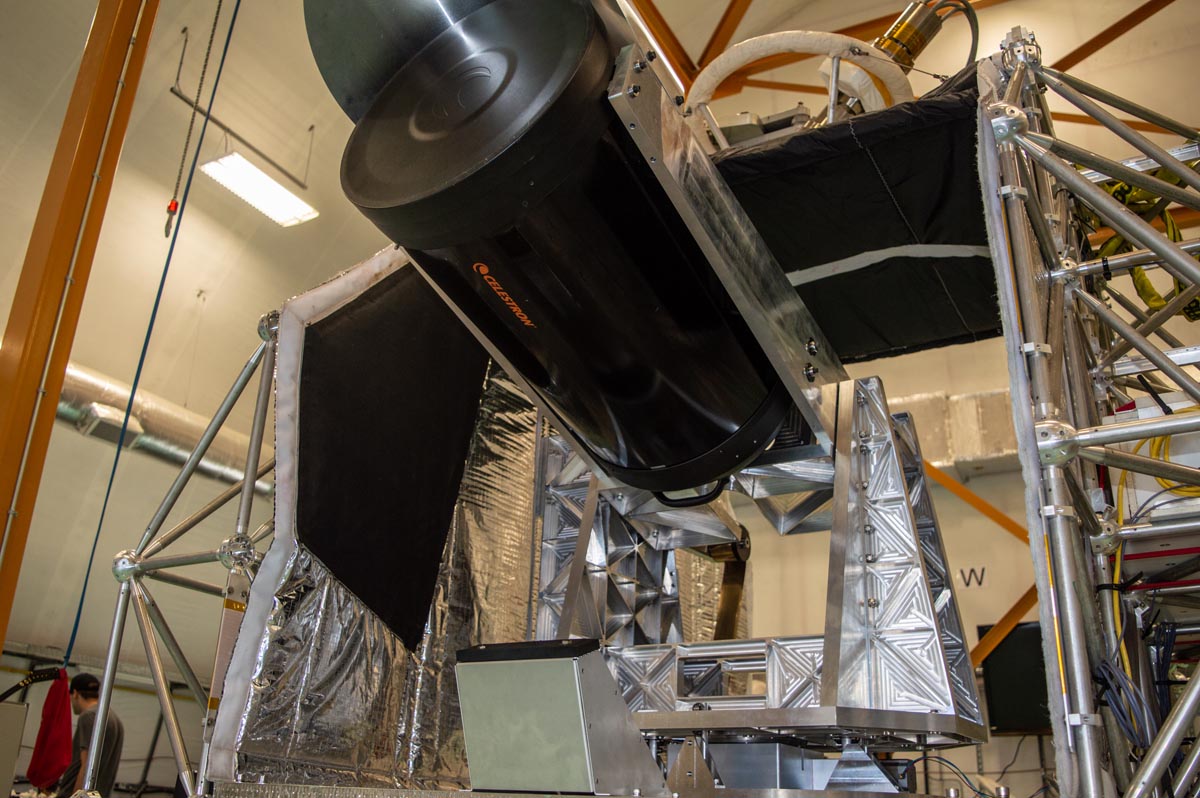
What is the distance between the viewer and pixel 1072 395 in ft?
9.63

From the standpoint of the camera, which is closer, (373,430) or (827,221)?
(373,430)

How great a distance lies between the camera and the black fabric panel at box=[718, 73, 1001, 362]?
3078mm

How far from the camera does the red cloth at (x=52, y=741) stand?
4816 millimetres

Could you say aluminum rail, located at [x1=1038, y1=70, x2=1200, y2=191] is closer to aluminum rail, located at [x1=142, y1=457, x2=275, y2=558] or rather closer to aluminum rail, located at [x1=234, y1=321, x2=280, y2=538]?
aluminum rail, located at [x1=234, y1=321, x2=280, y2=538]

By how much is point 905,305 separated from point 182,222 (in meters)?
5.50

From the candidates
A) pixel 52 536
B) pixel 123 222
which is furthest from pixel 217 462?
pixel 123 222

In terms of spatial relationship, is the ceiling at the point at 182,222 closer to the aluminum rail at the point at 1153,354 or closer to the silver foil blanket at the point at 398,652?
the silver foil blanket at the point at 398,652

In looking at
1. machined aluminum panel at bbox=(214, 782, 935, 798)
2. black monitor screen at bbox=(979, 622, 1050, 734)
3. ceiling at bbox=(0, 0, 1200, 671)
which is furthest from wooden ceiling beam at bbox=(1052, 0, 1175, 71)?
machined aluminum panel at bbox=(214, 782, 935, 798)

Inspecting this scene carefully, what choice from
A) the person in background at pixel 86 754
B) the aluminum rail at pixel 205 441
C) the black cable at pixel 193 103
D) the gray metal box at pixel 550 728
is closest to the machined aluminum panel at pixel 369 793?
the gray metal box at pixel 550 728

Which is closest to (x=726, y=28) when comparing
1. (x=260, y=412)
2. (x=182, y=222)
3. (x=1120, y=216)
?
(x=182, y=222)

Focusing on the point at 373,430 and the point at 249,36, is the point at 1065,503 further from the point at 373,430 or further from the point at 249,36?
the point at 249,36

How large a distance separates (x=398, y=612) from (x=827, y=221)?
2186 mm

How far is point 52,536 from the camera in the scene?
7031 millimetres

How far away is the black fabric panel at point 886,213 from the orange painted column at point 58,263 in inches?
140
